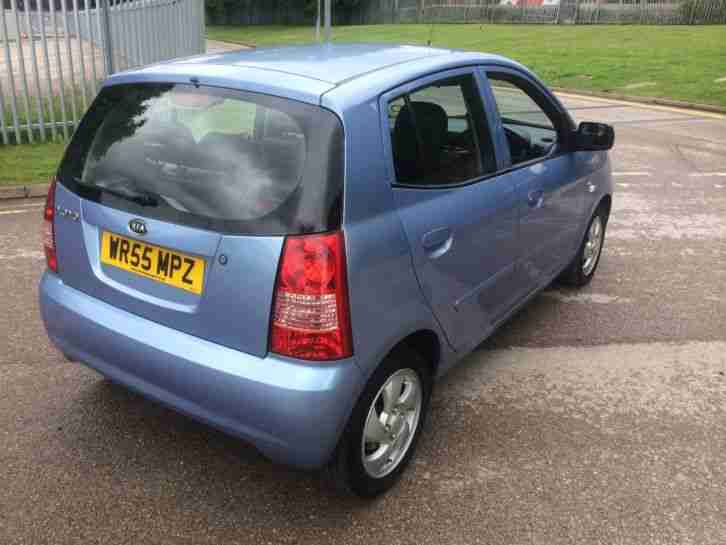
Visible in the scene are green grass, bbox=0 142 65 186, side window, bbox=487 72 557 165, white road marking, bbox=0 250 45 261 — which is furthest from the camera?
green grass, bbox=0 142 65 186

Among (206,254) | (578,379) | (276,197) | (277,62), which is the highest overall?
(277,62)

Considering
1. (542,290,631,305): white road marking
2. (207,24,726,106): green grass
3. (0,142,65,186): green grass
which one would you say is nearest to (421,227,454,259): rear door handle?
(542,290,631,305): white road marking

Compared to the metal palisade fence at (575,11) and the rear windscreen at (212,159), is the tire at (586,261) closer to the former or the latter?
the rear windscreen at (212,159)

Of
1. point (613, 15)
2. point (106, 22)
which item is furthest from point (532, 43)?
point (106, 22)

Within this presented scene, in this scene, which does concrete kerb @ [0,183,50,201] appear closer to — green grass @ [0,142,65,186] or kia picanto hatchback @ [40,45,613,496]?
green grass @ [0,142,65,186]

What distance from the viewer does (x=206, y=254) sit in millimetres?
2414

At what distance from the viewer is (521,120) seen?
3826 millimetres

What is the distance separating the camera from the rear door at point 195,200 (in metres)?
2.35

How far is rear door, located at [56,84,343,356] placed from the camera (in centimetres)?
235

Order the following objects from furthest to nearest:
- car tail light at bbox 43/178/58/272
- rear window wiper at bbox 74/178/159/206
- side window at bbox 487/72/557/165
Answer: side window at bbox 487/72/557/165
car tail light at bbox 43/178/58/272
rear window wiper at bbox 74/178/159/206

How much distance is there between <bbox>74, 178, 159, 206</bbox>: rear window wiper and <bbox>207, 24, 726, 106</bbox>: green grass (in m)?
14.2

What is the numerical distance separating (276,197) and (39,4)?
7.71 meters

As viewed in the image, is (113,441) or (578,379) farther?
(578,379)

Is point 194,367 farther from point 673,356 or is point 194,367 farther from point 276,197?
point 673,356
